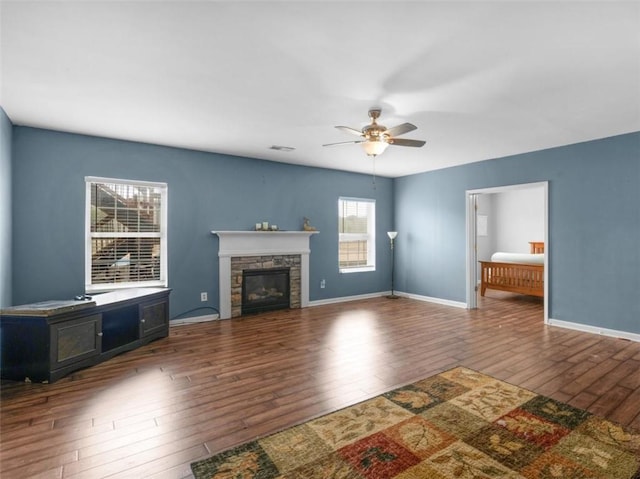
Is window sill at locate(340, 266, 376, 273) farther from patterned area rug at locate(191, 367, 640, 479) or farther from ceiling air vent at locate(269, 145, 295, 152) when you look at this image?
patterned area rug at locate(191, 367, 640, 479)

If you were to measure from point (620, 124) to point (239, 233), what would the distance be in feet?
16.7

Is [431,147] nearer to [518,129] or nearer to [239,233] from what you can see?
[518,129]

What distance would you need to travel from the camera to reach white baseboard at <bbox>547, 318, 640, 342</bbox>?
415 centimetres

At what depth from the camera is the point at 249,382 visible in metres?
2.95

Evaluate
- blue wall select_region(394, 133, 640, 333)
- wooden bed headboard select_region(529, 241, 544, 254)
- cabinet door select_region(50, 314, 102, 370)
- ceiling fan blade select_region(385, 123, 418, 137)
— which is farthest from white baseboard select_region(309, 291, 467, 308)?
wooden bed headboard select_region(529, 241, 544, 254)

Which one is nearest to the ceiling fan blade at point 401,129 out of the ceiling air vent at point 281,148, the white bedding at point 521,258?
the ceiling air vent at point 281,148

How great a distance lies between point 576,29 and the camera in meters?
2.03

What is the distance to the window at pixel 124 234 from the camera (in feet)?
14.2

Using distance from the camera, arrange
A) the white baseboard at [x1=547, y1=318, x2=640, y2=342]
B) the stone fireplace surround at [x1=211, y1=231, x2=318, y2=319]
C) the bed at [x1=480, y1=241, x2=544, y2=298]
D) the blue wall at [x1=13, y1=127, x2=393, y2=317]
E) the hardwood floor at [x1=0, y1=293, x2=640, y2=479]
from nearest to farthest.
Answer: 1. the hardwood floor at [x1=0, y1=293, x2=640, y2=479]
2. the blue wall at [x1=13, y1=127, x2=393, y2=317]
3. the white baseboard at [x1=547, y1=318, x2=640, y2=342]
4. the stone fireplace surround at [x1=211, y1=231, x2=318, y2=319]
5. the bed at [x1=480, y1=241, x2=544, y2=298]

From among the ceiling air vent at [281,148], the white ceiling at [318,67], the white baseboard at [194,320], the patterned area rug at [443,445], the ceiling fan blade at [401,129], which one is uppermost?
the ceiling air vent at [281,148]

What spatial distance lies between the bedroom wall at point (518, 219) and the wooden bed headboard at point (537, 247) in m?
0.14

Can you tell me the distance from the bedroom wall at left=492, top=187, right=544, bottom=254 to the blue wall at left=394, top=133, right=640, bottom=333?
361 centimetres

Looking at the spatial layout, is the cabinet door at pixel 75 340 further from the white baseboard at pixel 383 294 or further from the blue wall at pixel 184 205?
the white baseboard at pixel 383 294

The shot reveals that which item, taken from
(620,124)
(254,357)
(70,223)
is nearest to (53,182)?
(70,223)
